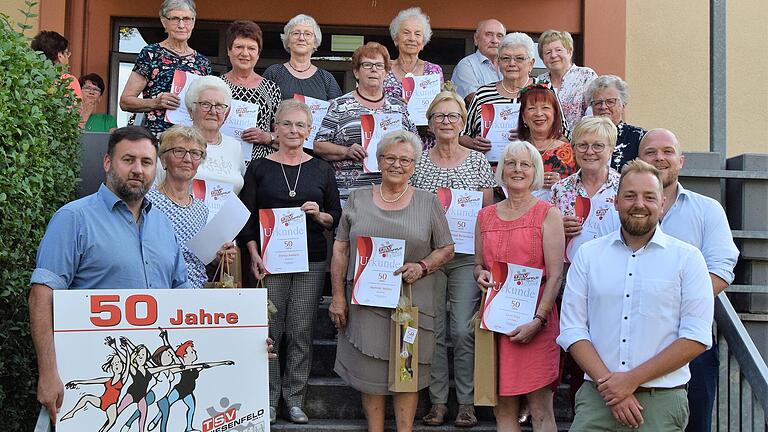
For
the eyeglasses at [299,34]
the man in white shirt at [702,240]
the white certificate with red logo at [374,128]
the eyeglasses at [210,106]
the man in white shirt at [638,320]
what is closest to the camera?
the man in white shirt at [638,320]

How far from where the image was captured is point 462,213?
6105 mm

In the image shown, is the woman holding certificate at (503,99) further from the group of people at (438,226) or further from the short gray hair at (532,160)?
the short gray hair at (532,160)

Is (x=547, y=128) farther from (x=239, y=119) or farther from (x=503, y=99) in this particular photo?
(x=239, y=119)

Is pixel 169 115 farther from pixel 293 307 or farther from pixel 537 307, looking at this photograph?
pixel 537 307

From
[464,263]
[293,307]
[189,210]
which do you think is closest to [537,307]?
[464,263]

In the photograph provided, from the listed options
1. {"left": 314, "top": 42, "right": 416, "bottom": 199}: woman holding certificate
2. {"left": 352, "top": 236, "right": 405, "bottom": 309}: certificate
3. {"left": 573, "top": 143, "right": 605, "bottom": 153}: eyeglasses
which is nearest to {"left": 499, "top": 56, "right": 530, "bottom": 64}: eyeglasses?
{"left": 314, "top": 42, "right": 416, "bottom": 199}: woman holding certificate

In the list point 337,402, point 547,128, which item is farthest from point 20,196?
point 547,128

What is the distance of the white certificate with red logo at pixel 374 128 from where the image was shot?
660 centimetres

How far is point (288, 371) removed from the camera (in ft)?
19.6

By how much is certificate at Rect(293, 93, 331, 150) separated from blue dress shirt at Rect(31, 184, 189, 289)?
2.25m

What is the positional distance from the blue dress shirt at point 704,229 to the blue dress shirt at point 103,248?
271 cm

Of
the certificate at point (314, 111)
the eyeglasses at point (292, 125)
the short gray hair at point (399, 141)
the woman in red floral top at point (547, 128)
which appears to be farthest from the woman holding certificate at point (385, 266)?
the certificate at point (314, 111)

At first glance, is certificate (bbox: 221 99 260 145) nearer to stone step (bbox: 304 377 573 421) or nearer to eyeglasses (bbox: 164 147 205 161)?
eyeglasses (bbox: 164 147 205 161)

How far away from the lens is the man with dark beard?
13.8 feet
